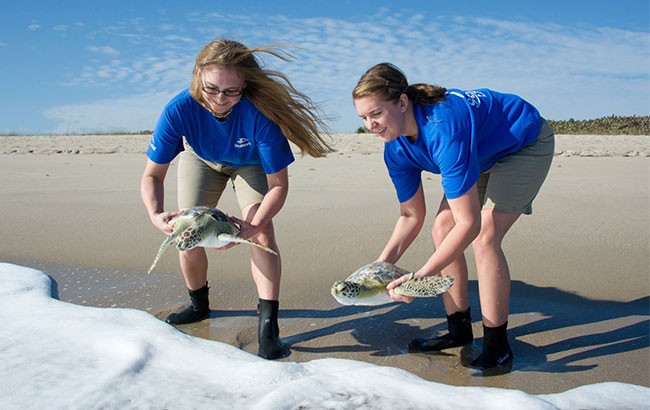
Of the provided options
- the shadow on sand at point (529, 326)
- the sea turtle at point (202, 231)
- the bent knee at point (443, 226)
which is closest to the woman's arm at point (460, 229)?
the bent knee at point (443, 226)

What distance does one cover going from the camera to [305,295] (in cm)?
386

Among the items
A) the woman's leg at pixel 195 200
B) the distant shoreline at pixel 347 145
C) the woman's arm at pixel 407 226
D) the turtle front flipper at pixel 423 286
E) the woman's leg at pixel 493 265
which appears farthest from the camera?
the distant shoreline at pixel 347 145

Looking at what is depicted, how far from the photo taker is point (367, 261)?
446cm

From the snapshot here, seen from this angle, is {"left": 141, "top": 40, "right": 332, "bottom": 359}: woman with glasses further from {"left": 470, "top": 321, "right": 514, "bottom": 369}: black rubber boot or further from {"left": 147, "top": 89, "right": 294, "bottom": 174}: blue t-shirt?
{"left": 470, "top": 321, "right": 514, "bottom": 369}: black rubber boot

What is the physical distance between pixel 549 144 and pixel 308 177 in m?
5.94

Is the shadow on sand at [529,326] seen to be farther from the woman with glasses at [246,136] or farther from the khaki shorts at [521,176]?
the khaki shorts at [521,176]

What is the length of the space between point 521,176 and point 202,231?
174cm

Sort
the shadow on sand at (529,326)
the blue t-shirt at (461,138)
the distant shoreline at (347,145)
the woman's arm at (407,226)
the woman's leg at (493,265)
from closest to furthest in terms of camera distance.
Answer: the blue t-shirt at (461,138), the woman's leg at (493,265), the shadow on sand at (529,326), the woman's arm at (407,226), the distant shoreline at (347,145)

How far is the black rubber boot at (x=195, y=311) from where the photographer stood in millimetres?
3379

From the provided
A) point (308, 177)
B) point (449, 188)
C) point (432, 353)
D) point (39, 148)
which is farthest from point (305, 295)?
point (39, 148)

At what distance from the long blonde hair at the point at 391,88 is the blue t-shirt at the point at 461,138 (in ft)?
0.16

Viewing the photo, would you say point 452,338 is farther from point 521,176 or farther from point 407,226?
point 521,176

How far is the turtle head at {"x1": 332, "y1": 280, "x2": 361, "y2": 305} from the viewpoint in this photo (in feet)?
8.63

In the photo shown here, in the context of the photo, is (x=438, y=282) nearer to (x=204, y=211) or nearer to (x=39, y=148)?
(x=204, y=211)
